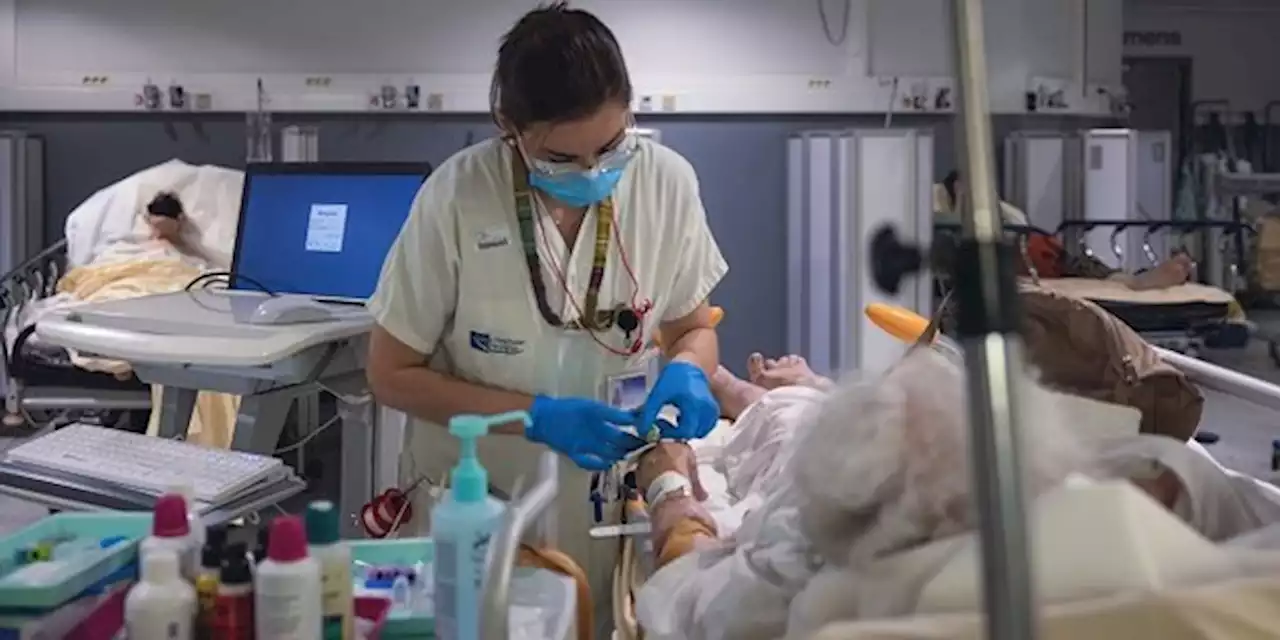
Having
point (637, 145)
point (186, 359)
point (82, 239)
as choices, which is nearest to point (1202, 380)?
point (637, 145)

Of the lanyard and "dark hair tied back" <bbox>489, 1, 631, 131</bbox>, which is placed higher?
"dark hair tied back" <bbox>489, 1, 631, 131</bbox>

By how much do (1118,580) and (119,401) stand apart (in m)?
4.11

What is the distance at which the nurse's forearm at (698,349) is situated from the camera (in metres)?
2.02

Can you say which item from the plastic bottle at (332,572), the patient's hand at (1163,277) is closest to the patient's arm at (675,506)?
the plastic bottle at (332,572)

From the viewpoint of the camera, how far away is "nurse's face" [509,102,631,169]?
5.80ft

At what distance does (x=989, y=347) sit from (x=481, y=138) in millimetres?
5217

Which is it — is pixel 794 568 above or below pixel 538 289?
below

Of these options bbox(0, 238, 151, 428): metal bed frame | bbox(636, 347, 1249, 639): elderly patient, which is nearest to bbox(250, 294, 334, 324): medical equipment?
bbox(636, 347, 1249, 639): elderly patient

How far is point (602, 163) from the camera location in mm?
1858

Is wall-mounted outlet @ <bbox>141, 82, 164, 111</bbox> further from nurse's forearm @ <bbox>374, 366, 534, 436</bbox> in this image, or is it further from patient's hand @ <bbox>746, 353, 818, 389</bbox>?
nurse's forearm @ <bbox>374, 366, 534, 436</bbox>

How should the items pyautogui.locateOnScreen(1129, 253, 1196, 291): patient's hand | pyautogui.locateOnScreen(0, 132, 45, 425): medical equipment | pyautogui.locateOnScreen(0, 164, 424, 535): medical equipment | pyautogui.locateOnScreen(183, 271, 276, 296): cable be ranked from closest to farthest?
pyautogui.locateOnScreen(0, 164, 424, 535): medical equipment
pyautogui.locateOnScreen(183, 271, 276, 296): cable
pyautogui.locateOnScreen(1129, 253, 1196, 291): patient's hand
pyautogui.locateOnScreen(0, 132, 45, 425): medical equipment

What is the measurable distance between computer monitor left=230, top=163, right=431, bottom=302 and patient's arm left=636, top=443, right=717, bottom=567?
1.34 metres

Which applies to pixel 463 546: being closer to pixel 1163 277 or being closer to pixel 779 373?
pixel 779 373

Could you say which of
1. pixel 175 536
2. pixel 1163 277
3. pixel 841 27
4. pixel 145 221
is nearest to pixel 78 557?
pixel 175 536
